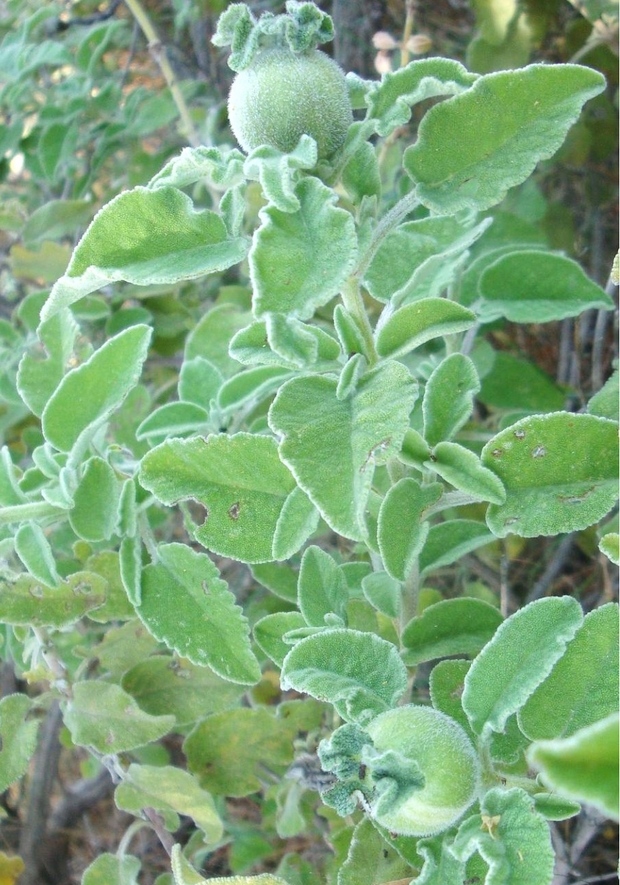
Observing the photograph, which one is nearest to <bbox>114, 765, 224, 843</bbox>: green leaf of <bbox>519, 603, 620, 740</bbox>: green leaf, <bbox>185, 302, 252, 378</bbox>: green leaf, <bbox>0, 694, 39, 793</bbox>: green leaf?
<bbox>0, 694, 39, 793</bbox>: green leaf

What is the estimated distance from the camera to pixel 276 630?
0.96 m

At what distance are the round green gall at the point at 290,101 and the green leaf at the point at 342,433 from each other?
0.20m

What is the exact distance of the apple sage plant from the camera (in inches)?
26.5

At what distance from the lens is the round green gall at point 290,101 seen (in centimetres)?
70

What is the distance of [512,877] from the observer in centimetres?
64

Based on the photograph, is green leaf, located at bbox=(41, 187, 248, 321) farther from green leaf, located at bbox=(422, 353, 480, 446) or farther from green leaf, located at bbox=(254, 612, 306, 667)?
green leaf, located at bbox=(254, 612, 306, 667)

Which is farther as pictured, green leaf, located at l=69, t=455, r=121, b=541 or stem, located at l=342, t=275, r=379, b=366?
green leaf, located at l=69, t=455, r=121, b=541

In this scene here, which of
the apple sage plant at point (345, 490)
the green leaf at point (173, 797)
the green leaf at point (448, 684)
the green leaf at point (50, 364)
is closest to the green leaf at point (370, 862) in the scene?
the apple sage plant at point (345, 490)

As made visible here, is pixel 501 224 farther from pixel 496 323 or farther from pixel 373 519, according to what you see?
pixel 373 519

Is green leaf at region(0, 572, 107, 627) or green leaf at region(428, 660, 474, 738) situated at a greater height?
green leaf at region(0, 572, 107, 627)

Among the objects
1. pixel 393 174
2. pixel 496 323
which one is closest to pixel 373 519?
pixel 496 323

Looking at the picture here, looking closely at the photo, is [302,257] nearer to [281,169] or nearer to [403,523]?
[281,169]

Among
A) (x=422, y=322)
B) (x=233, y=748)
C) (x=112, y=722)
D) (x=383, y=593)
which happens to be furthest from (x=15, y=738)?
(x=422, y=322)

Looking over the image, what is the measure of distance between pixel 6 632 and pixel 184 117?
102 centimetres
